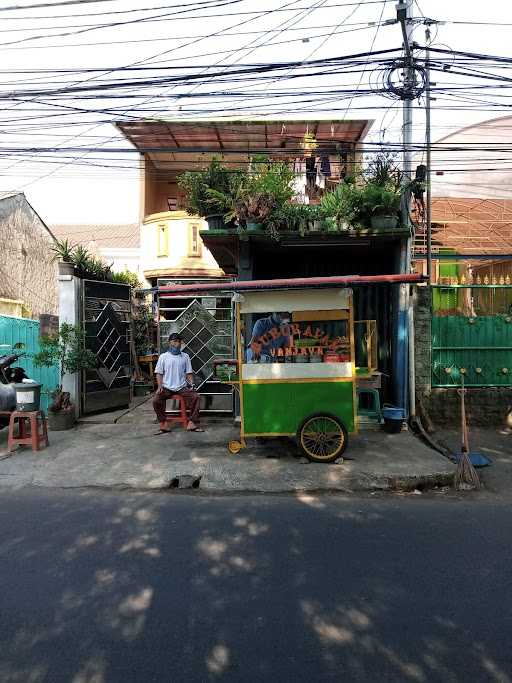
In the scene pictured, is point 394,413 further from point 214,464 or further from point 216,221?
point 216,221

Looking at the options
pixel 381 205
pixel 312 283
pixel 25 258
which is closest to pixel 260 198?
pixel 381 205

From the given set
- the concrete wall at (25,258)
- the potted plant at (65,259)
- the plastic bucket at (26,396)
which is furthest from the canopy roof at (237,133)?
the plastic bucket at (26,396)

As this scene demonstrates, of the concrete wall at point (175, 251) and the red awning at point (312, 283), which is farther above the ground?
the concrete wall at point (175, 251)

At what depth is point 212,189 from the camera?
840cm

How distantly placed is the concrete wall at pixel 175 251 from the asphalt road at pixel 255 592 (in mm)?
13714

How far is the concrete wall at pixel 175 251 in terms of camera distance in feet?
59.2

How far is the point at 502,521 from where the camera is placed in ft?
15.3

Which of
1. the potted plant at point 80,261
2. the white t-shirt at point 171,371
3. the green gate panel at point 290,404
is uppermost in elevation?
the potted plant at point 80,261

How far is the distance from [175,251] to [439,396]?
38.7 ft

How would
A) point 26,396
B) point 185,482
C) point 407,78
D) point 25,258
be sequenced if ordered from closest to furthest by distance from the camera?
point 185,482 < point 26,396 < point 407,78 < point 25,258

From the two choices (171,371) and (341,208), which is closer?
(341,208)

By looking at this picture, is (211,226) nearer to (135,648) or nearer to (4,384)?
(4,384)

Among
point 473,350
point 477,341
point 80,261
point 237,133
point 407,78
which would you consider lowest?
point 473,350

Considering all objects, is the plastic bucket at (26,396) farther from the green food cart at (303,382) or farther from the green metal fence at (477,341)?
the green metal fence at (477,341)
